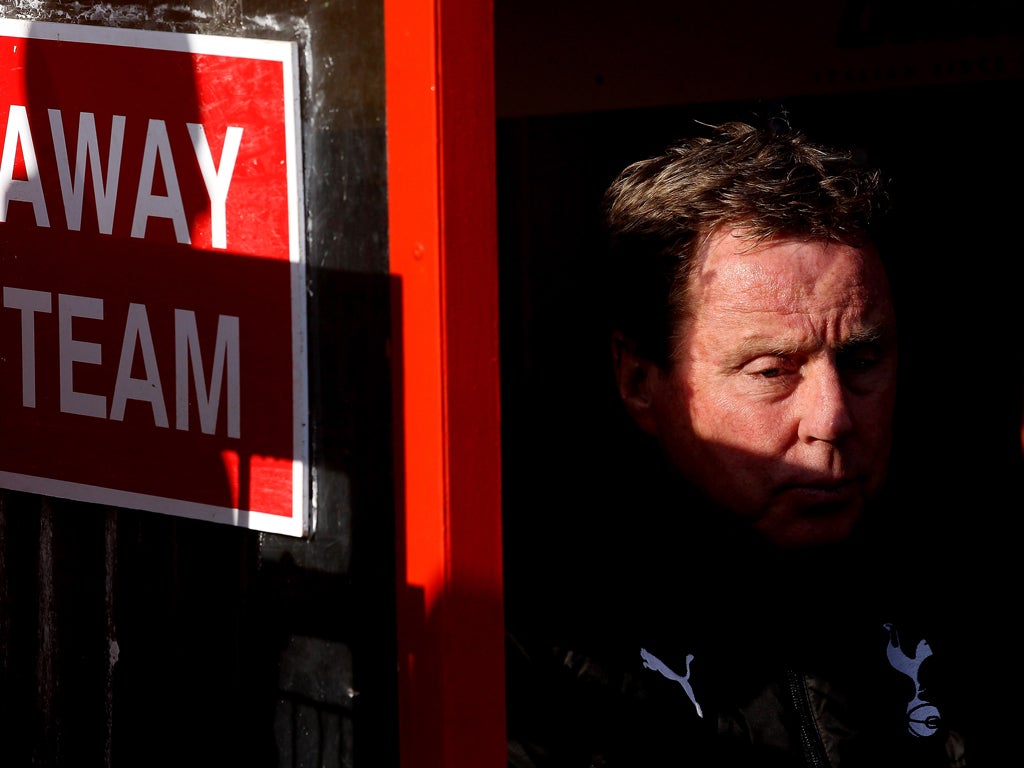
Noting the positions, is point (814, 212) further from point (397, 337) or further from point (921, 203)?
point (921, 203)

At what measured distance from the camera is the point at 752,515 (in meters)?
2.16

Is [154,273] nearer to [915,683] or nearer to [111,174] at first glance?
[111,174]

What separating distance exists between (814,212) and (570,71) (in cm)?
138

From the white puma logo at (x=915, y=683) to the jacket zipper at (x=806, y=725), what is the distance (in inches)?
8.6

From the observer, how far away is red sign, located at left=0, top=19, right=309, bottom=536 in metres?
1.55

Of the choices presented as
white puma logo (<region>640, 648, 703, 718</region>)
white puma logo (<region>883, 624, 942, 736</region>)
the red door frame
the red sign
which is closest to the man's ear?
Answer: white puma logo (<region>640, 648, 703, 718</region>)

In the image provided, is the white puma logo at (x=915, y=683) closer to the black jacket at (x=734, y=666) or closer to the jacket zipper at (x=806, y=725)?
the black jacket at (x=734, y=666)

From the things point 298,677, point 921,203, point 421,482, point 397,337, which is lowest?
point 298,677

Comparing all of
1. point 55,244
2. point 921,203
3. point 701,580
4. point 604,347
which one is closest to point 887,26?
point 921,203

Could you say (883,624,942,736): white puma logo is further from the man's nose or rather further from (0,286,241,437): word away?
(0,286,241,437): word away

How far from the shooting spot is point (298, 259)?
60.5 inches

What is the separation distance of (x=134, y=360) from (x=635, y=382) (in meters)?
1.01

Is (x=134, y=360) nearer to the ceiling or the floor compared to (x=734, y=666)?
nearer to the ceiling

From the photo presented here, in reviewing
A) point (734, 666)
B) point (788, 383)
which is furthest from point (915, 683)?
point (788, 383)
